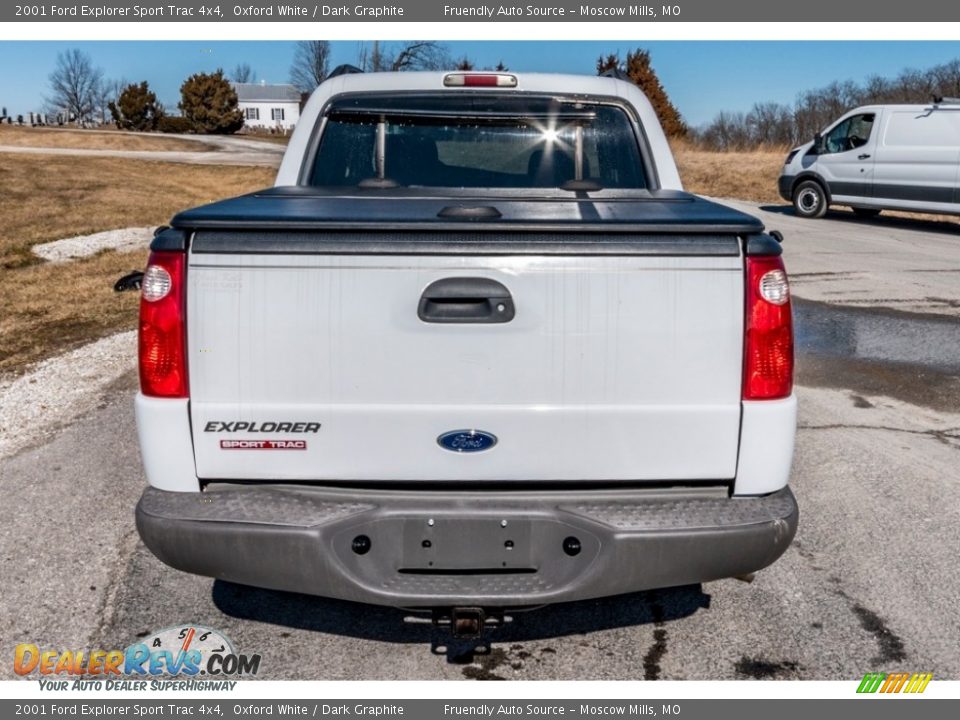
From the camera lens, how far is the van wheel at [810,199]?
62.4 ft

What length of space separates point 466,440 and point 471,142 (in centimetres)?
218

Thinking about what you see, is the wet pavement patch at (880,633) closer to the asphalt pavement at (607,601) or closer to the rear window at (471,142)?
the asphalt pavement at (607,601)

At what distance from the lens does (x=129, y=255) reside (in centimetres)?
1320

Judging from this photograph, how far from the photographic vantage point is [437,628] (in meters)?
3.63

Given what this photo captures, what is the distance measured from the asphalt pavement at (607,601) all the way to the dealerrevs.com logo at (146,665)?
6cm

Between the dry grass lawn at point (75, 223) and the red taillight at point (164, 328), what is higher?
the red taillight at point (164, 328)

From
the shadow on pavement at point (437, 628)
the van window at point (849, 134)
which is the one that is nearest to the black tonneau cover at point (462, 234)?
the shadow on pavement at point (437, 628)

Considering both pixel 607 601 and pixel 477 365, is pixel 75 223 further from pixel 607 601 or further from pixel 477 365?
pixel 477 365

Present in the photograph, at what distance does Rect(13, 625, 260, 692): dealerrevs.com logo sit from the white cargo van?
1652 cm

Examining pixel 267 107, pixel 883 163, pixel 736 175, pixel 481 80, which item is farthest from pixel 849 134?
pixel 267 107

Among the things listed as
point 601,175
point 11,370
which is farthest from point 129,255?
point 601,175

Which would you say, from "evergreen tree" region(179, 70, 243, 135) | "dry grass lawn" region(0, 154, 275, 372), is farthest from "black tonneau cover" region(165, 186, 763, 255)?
"evergreen tree" region(179, 70, 243, 135)

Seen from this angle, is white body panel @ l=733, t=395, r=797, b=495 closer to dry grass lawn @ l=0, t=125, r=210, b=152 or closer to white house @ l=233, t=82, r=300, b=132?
dry grass lawn @ l=0, t=125, r=210, b=152

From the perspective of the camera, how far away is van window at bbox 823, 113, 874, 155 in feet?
58.5
